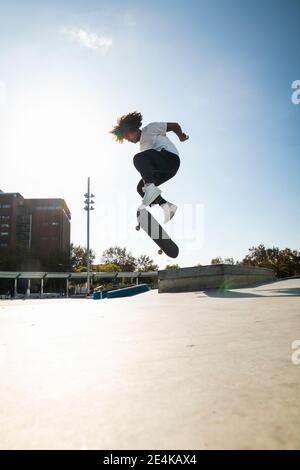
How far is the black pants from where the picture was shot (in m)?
3.84

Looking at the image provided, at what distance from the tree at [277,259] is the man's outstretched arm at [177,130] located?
38.4 m

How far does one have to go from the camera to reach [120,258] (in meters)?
61.0

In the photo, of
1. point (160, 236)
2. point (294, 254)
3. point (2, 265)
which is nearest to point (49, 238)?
point (2, 265)

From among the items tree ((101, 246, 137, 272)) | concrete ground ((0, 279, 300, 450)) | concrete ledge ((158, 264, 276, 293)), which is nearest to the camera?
concrete ground ((0, 279, 300, 450))

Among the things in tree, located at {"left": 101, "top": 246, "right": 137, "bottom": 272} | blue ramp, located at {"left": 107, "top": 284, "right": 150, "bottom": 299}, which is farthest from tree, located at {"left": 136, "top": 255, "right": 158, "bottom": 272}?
blue ramp, located at {"left": 107, "top": 284, "right": 150, "bottom": 299}

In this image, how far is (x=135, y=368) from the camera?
112cm

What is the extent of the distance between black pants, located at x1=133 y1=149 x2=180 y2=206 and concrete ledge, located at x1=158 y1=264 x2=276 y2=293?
5.57 metres

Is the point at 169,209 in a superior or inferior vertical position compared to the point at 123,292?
superior

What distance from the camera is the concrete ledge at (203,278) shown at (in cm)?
904

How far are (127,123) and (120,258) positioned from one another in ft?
188

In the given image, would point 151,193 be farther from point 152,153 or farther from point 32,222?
point 32,222

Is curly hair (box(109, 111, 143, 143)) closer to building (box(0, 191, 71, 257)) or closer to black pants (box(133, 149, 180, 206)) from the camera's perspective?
black pants (box(133, 149, 180, 206))

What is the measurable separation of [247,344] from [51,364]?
80 cm

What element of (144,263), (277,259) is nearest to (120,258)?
(144,263)
